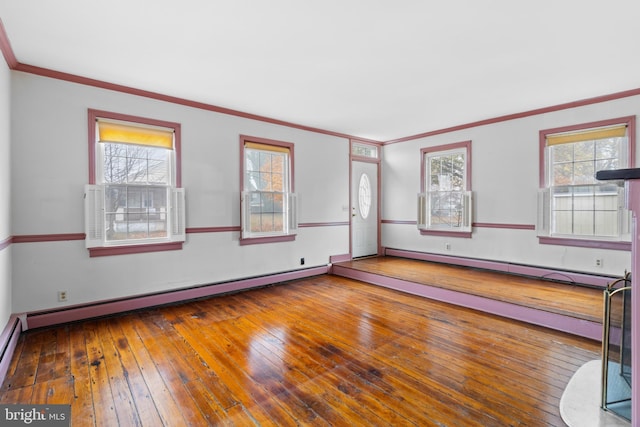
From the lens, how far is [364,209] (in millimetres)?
6352

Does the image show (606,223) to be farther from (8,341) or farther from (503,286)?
(8,341)

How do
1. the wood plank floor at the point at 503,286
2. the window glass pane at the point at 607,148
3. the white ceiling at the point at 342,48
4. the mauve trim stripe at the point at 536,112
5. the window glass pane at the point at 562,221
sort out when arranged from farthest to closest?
the window glass pane at the point at 562,221, the window glass pane at the point at 607,148, the mauve trim stripe at the point at 536,112, the wood plank floor at the point at 503,286, the white ceiling at the point at 342,48

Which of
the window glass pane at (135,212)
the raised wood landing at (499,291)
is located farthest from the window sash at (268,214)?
the raised wood landing at (499,291)

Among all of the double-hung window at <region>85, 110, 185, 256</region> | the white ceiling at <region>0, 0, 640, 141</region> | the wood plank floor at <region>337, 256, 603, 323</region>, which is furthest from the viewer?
the double-hung window at <region>85, 110, 185, 256</region>

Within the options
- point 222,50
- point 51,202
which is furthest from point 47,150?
point 222,50

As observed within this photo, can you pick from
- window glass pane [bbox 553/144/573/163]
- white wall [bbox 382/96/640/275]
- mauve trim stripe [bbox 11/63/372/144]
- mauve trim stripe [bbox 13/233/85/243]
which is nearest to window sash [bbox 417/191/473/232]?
white wall [bbox 382/96/640/275]

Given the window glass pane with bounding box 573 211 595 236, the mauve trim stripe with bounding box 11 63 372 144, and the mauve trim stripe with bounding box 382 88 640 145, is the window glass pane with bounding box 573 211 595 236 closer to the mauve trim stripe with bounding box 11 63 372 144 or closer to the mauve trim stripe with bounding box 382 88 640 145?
the mauve trim stripe with bounding box 382 88 640 145

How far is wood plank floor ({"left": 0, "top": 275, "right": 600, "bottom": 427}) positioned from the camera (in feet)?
6.11

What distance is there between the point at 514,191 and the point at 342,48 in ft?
11.8

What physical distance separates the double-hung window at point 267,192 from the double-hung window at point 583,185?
12.2 feet

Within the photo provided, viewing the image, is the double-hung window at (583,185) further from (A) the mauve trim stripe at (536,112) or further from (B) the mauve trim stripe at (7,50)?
(B) the mauve trim stripe at (7,50)

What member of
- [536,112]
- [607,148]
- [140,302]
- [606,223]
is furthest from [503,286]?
[140,302]

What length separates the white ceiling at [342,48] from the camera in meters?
2.21

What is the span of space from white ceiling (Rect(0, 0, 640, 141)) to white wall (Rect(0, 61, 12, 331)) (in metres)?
0.36
